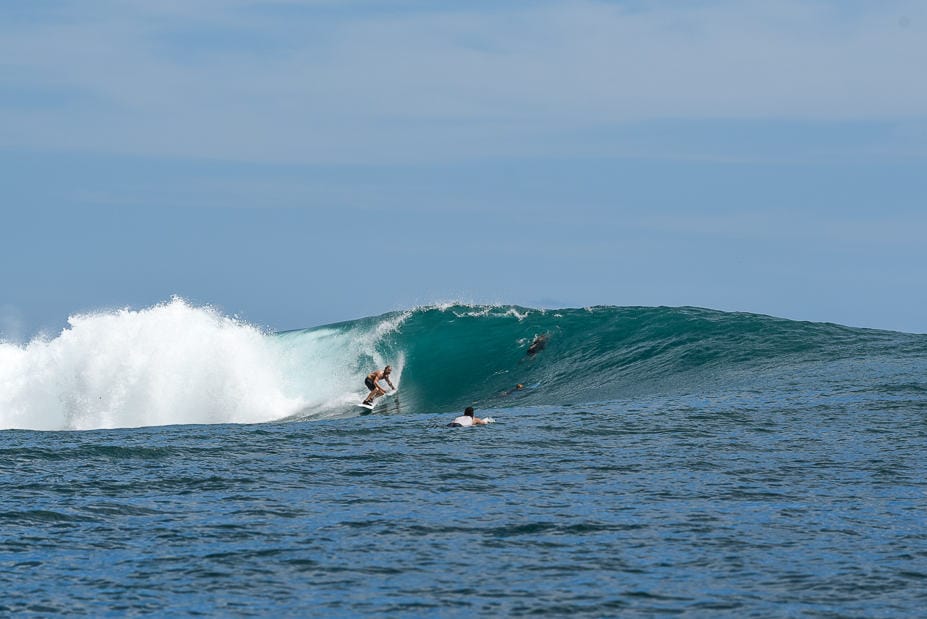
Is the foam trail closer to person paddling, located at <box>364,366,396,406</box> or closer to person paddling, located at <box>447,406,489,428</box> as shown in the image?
person paddling, located at <box>364,366,396,406</box>

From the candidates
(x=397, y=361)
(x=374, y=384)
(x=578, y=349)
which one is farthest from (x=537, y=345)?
(x=374, y=384)

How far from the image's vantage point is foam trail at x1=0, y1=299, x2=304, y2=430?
1150 inches

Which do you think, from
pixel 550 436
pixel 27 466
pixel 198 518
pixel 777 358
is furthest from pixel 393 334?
pixel 198 518

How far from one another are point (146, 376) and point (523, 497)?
1881cm

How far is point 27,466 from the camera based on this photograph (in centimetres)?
1630

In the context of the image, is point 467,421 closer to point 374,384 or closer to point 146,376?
point 374,384

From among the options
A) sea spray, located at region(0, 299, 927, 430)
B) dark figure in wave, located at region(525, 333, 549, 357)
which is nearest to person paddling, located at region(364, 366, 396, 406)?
sea spray, located at region(0, 299, 927, 430)

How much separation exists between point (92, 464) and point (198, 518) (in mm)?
4480

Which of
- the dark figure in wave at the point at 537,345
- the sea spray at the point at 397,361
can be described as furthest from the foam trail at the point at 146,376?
the dark figure in wave at the point at 537,345

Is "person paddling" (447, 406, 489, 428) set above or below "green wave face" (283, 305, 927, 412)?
below

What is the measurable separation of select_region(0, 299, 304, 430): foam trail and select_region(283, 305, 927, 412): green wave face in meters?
3.32

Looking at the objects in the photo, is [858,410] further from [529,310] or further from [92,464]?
[529,310]

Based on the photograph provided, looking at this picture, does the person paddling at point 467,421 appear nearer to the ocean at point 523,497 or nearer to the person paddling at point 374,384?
the ocean at point 523,497

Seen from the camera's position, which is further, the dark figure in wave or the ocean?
the dark figure in wave
